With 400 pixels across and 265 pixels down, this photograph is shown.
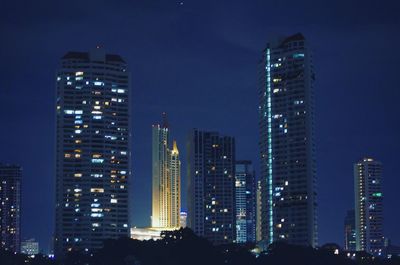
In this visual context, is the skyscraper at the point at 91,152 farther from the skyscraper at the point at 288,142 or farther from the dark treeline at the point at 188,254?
the skyscraper at the point at 288,142

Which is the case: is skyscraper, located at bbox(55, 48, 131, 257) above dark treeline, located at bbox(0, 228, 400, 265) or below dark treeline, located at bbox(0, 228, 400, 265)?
above

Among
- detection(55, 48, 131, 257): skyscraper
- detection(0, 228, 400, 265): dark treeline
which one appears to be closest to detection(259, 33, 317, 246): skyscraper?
detection(0, 228, 400, 265): dark treeline

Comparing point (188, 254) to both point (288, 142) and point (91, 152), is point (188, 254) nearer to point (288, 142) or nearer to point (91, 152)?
point (288, 142)

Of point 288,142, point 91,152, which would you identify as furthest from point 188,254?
point 91,152

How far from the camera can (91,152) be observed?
162000 mm

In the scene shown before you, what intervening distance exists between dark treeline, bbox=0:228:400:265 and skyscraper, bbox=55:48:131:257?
79.9 ft

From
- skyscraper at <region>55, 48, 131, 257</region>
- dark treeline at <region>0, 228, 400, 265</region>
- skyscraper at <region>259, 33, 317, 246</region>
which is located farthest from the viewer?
skyscraper at <region>55, 48, 131, 257</region>

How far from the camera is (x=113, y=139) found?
166 metres

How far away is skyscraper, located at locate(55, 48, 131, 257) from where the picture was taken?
518ft

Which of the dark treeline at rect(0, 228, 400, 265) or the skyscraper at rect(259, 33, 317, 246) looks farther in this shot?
the skyscraper at rect(259, 33, 317, 246)

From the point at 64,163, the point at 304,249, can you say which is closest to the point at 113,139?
the point at 64,163

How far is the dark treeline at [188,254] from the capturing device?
122412 mm

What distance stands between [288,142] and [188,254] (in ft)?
110

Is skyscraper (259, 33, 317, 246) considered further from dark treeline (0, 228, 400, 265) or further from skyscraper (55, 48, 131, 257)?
skyscraper (55, 48, 131, 257)
